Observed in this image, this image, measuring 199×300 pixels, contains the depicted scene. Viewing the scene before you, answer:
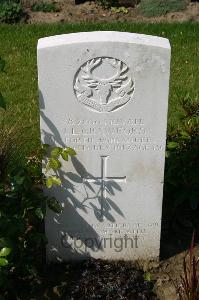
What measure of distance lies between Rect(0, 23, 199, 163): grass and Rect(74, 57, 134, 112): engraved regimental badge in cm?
160

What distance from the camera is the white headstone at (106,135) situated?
3.47 meters

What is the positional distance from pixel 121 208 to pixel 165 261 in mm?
550

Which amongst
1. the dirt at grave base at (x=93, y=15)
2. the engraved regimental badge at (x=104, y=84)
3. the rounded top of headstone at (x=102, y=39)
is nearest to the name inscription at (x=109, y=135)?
the engraved regimental badge at (x=104, y=84)

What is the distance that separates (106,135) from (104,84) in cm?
34

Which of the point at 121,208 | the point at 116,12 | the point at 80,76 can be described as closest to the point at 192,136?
the point at 121,208

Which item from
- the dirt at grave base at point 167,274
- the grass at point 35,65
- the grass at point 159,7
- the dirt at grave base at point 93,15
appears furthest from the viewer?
the grass at point 159,7

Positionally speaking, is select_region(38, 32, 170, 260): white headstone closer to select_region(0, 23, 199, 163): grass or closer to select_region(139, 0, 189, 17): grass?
select_region(0, 23, 199, 163): grass

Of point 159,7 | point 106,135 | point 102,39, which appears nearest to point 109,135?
point 106,135

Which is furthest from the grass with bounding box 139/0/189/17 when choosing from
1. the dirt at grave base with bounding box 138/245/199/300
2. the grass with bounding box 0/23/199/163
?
the dirt at grave base with bounding box 138/245/199/300

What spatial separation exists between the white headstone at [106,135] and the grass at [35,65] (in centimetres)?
136

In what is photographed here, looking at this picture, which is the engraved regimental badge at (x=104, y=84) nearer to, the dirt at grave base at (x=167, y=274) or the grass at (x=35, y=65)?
the dirt at grave base at (x=167, y=274)

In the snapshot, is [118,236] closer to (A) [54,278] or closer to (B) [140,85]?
(A) [54,278]

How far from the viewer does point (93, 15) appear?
9344 millimetres

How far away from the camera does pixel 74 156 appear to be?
3.75 metres
